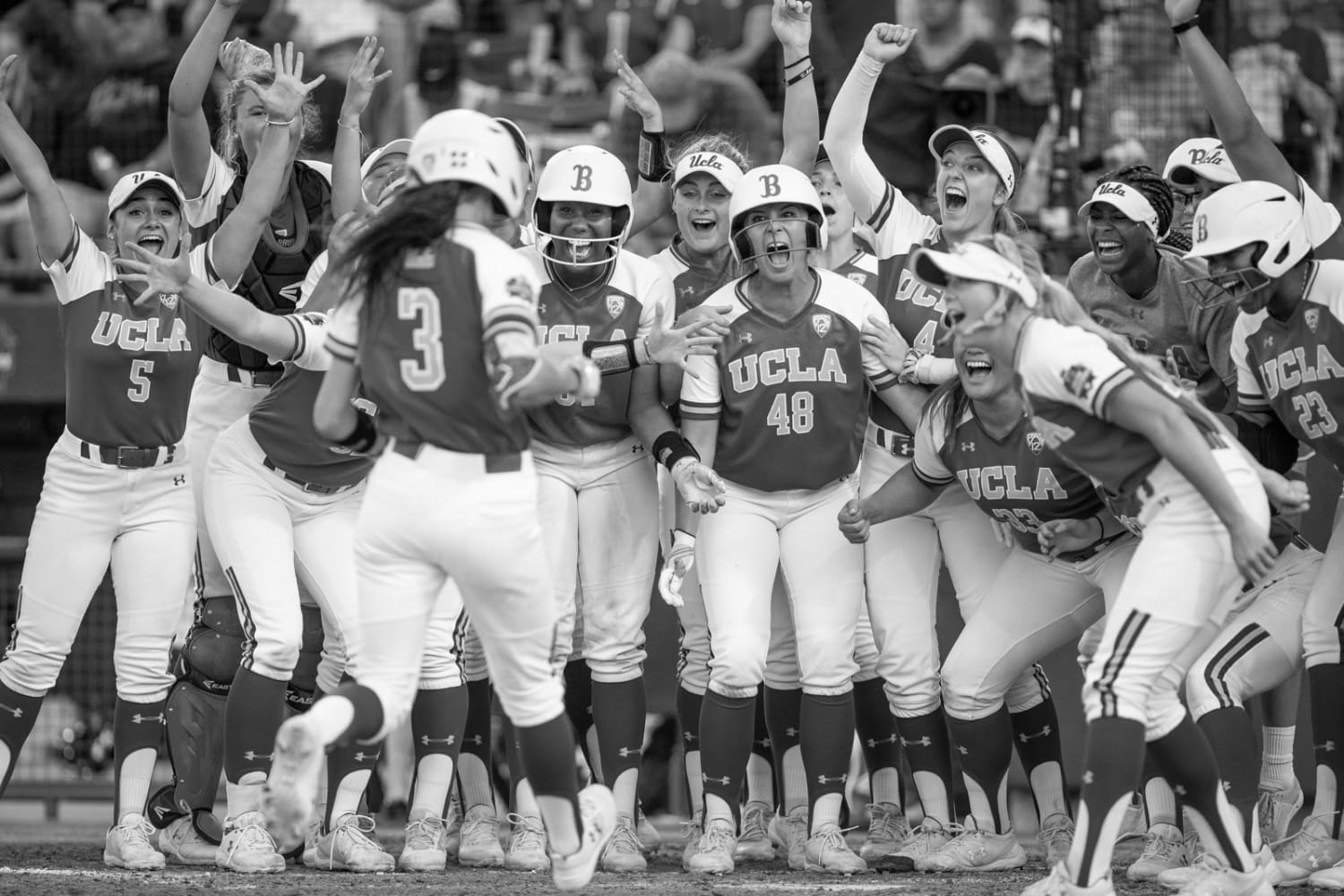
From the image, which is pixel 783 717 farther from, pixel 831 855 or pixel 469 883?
pixel 469 883

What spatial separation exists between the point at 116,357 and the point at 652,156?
2.07m

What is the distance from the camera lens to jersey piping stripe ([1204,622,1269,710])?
5566 millimetres

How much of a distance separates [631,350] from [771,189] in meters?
0.73

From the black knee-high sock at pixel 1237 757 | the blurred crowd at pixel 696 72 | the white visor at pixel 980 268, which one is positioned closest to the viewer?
the white visor at pixel 980 268

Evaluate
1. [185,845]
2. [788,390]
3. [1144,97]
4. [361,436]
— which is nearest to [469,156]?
[361,436]

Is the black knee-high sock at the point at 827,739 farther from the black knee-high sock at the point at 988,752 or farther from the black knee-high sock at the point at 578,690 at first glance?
the black knee-high sock at the point at 578,690

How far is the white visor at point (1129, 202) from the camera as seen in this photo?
609 cm

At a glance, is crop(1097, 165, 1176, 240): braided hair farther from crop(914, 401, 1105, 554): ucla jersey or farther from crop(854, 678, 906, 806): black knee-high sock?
crop(854, 678, 906, 806): black knee-high sock

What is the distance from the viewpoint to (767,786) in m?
6.75

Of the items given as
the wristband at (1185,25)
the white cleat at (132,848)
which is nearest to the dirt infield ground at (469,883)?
the white cleat at (132,848)

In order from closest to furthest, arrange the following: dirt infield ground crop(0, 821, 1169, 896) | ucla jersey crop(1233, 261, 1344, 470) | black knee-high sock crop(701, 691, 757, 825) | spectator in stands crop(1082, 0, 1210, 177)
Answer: dirt infield ground crop(0, 821, 1169, 896)
ucla jersey crop(1233, 261, 1344, 470)
black knee-high sock crop(701, 691, 757, 825)
spectator in stands crop(1082, 0, 1210, 177)

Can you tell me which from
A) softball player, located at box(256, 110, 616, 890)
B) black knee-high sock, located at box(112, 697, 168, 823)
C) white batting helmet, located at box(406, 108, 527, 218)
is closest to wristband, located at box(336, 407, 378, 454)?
softball player, located at box(256, 110, 616, 890)

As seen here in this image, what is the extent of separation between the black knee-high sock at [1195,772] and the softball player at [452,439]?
1.68 metres

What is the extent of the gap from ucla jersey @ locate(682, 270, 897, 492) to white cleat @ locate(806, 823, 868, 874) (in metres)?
1.17
